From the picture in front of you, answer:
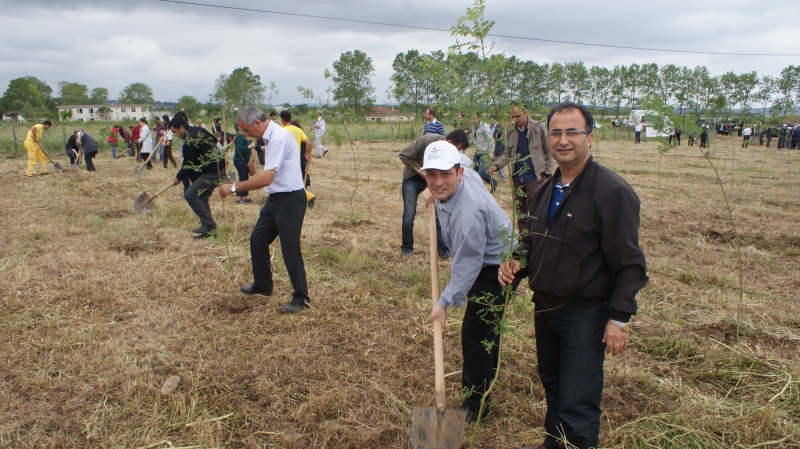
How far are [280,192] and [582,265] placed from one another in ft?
9.38

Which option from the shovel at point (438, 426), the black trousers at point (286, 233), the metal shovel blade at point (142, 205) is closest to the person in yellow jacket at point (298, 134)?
the metal shovel blade at point (142, 205)

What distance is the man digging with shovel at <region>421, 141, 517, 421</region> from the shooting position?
99.0 inches

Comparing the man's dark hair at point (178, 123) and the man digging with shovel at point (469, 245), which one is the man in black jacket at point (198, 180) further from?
the man digging with shovel at point (469, 245)

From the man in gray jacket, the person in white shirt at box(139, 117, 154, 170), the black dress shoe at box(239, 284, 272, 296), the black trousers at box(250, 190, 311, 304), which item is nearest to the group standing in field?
the black trousers at box(250, 190, 311, 304)

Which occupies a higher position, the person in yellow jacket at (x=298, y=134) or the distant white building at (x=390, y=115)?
the distant white building at (x=390, y=115)

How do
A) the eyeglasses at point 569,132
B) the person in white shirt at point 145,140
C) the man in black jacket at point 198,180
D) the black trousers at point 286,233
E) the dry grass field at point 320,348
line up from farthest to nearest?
the person in white shirt at point 145,140 → the man in black jacket at point 198,180 → the black trousers at point 286,233 → the dry grass field at point 320,348 → the eyeglasses at point 569,132

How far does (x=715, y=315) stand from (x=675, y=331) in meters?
0.58

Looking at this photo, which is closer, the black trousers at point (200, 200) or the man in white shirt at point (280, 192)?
the man in white shirt at point (280, 192)

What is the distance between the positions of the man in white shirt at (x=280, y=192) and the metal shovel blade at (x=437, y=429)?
2260mm

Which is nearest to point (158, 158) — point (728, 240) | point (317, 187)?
point (317, 187)

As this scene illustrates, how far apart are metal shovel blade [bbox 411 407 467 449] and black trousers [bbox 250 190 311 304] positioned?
228 centimetres

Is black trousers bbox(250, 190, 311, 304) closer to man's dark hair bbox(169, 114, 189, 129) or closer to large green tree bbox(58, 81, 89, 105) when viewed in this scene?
man's dark hair bbox(169, 114, 189, 129)

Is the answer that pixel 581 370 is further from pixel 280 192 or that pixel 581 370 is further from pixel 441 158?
pixel 280 192

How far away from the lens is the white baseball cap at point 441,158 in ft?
8.20
